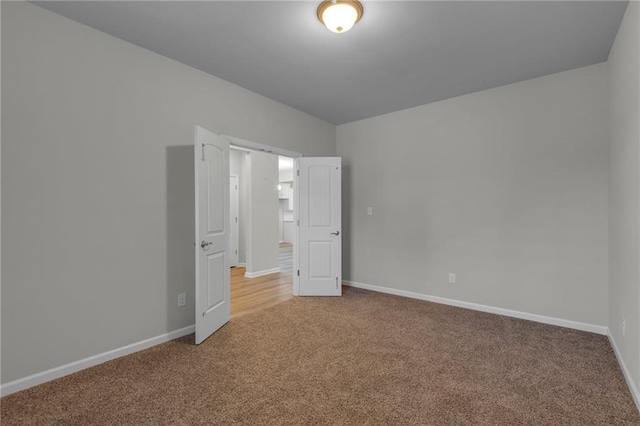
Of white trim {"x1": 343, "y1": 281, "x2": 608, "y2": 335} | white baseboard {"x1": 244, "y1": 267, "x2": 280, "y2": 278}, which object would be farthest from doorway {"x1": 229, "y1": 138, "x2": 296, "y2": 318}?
white trim {"x1": 343, "y1": 281, "x2": 608, "y2": 335}

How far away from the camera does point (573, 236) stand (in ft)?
10.5

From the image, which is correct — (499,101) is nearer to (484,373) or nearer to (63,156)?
(484,373)

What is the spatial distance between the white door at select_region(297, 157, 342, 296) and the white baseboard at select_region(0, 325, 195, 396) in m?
1.93

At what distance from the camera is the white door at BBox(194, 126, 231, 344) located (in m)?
2.86

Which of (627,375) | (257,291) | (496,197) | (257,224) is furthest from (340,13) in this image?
(257,224)

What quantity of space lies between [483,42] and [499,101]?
1.21 metres

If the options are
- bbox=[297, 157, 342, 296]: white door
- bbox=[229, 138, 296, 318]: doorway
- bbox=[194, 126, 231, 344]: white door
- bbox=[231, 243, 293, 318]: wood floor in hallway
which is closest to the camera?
bbox=[194, 126, 231, 344]: white door

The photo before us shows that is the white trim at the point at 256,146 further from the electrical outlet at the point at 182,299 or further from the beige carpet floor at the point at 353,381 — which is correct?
the beige carpet floor at the point at 353,381

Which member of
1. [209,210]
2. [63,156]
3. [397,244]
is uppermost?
[63,156]

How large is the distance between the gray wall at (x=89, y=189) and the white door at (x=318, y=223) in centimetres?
175

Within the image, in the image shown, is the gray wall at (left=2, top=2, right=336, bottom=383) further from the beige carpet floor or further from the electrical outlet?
the beige carpet floor

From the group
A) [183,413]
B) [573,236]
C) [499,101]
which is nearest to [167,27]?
[183,413]

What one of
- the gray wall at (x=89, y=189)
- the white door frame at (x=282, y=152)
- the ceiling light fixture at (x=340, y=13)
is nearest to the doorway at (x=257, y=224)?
the white door frame at (x=282, y=152)

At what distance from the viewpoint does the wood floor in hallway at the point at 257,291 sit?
4.04 metres
